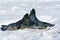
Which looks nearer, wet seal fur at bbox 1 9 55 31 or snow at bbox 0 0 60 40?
snow at bbox 0 0 60 40

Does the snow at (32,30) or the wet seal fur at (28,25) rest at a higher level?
the wet seal fur at (28,25)

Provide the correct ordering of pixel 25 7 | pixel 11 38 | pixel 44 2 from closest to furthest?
pixel 11 38
pixel 25 7
pixel 44 2

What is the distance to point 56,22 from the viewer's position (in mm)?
8703

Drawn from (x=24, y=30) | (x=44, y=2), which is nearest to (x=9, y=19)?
(x=24, y=30)

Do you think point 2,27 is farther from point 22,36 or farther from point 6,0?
point 6,0

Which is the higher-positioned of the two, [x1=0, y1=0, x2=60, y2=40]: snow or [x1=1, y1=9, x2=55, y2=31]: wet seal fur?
[x1=1, y1=9, x2=55, y2=31]: wet seal fur

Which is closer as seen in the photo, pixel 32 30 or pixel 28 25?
pixel 32 30

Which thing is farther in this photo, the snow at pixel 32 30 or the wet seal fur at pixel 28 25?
the wet seal fur at pixel 28 25

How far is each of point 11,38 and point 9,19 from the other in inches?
109

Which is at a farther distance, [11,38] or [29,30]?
[29,30]

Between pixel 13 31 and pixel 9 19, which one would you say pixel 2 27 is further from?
pixel 9 19

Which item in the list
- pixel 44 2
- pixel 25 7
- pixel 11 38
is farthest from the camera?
pixel 44 2

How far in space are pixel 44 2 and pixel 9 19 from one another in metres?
5.06

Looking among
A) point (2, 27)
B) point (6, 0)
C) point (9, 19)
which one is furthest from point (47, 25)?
point (6, 0)
